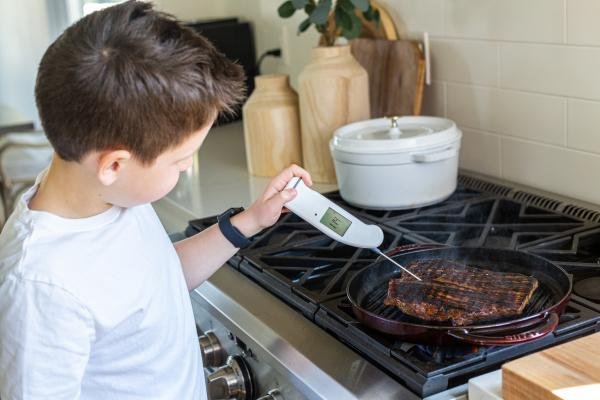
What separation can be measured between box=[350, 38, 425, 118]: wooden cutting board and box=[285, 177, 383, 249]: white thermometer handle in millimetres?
600

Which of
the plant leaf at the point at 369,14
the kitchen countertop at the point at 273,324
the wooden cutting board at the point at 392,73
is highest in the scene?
the plant leaf at the point at 369,14

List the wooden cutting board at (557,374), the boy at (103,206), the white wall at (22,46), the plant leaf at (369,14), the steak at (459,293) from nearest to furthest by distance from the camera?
the wooden cutting board at (557,374) → the boy at (103,206) → the steak at (459,293) → the plant leaf at (369,14) → the white wall at (22,46)

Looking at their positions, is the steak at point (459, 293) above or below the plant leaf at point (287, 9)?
below

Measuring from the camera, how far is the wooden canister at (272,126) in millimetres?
1846

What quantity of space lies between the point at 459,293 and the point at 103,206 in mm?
457

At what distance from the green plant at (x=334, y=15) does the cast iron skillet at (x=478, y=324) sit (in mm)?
612

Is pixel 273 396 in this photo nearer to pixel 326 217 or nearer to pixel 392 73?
pixel 326 217

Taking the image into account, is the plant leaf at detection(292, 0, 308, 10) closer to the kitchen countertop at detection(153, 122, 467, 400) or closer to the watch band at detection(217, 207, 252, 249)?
the kitchen countertop at detection(153, 122, 467, 400)

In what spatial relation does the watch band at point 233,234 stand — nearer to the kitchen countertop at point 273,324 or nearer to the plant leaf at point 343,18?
the kitchen countertop at point 273,324

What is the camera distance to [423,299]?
111cm

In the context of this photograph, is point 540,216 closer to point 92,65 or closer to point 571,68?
point 571,68

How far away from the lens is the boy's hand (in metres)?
1.23

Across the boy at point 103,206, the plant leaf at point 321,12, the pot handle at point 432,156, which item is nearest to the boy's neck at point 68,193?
the boy at point 103,206

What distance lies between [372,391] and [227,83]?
382 mm
